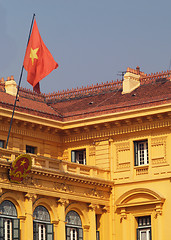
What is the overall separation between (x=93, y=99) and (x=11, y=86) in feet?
20.1

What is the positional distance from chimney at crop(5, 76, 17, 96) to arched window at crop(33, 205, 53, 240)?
1105 cm

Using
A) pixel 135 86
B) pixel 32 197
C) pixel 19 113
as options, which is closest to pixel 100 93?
pixel 135 86

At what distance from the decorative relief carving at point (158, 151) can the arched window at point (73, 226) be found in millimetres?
6067

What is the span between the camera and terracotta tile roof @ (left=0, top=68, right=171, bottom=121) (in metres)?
67.7

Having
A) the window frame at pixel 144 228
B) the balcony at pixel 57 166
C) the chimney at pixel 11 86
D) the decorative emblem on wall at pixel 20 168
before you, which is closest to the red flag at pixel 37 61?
the chimney at pixel 11 86

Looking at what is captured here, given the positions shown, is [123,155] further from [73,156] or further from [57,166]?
[57,166]

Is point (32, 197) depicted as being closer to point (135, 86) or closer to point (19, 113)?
point (19, 113)

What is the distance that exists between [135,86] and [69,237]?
Result: 13.2 m

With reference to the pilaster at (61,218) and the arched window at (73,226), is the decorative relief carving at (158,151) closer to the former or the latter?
the arched window at (73,226)

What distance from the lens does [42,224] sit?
206ft

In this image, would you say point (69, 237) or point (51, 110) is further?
point (51, 110)

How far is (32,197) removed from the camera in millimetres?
61594

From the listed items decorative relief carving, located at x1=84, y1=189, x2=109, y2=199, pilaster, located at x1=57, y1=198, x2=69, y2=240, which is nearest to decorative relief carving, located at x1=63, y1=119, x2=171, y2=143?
decorative relief carving, located at x1=84, y1=189, x2=109, y2=199

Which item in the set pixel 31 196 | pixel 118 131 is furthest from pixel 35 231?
pixel 118 131
